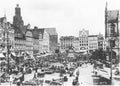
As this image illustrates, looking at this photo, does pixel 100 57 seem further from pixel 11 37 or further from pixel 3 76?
pixel 3 76

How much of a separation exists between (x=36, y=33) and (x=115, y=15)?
53634mm

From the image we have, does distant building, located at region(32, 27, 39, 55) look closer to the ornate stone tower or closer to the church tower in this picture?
the church tower

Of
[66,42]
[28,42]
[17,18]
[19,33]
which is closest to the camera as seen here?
[19,33]

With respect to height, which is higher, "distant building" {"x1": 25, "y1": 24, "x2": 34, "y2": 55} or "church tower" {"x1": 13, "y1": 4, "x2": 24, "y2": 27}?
"church tower" {"x1": 13, "y1": 4, "x2": 24, "y2": 27}

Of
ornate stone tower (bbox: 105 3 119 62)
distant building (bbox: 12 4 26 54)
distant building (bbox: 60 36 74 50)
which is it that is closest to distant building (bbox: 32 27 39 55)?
distant building (bbox: 12 4 26 54)

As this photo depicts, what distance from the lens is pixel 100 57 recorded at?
86188 mm

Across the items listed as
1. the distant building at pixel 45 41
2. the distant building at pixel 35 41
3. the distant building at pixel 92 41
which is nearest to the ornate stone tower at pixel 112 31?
the distant building at pixel 35 41

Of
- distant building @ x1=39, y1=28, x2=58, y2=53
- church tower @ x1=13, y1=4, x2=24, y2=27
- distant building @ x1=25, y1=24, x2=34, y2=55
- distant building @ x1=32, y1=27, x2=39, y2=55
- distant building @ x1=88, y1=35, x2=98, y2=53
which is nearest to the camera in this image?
church tower @ x1=13, y1=4, x2=24, y2=27

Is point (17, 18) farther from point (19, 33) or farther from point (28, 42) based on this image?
point (28, 42)

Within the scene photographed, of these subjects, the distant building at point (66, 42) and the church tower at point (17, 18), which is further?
the distant building at point (66, 42)

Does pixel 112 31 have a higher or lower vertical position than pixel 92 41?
higher

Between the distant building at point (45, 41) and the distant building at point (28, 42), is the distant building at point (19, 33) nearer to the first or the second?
the distant building at point (28, 42)

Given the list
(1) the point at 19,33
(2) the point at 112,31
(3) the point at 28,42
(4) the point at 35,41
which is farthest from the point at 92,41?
(2) the point at 112,31


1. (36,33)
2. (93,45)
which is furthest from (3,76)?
(93,45)
